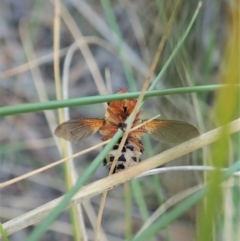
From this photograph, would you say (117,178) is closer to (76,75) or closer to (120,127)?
(120,127)

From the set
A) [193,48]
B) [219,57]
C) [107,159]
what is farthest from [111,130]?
[219,57]

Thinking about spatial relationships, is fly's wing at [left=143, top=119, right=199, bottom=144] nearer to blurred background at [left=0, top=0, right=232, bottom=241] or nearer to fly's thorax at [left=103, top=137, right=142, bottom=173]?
fly's thorax at [left=103, top=137, right=142, bottom=173]

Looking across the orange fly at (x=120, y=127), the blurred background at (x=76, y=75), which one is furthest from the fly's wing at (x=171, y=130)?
the blurred background at (x=76, y=75)

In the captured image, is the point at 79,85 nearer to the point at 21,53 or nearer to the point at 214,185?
the point at 21,53

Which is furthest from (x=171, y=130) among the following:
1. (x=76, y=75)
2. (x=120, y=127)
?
(x=76, y=75)

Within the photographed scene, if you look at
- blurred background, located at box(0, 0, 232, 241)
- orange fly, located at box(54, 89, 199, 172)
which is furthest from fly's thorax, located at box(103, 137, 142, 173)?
blurred background, located at box(0, 0, 232, 241)

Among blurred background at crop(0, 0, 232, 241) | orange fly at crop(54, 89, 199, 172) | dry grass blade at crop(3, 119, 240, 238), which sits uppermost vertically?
blurred background at crop(0, 0, 232, 241)

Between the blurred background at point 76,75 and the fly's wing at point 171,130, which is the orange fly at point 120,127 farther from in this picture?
the blurred background at point 76,75
